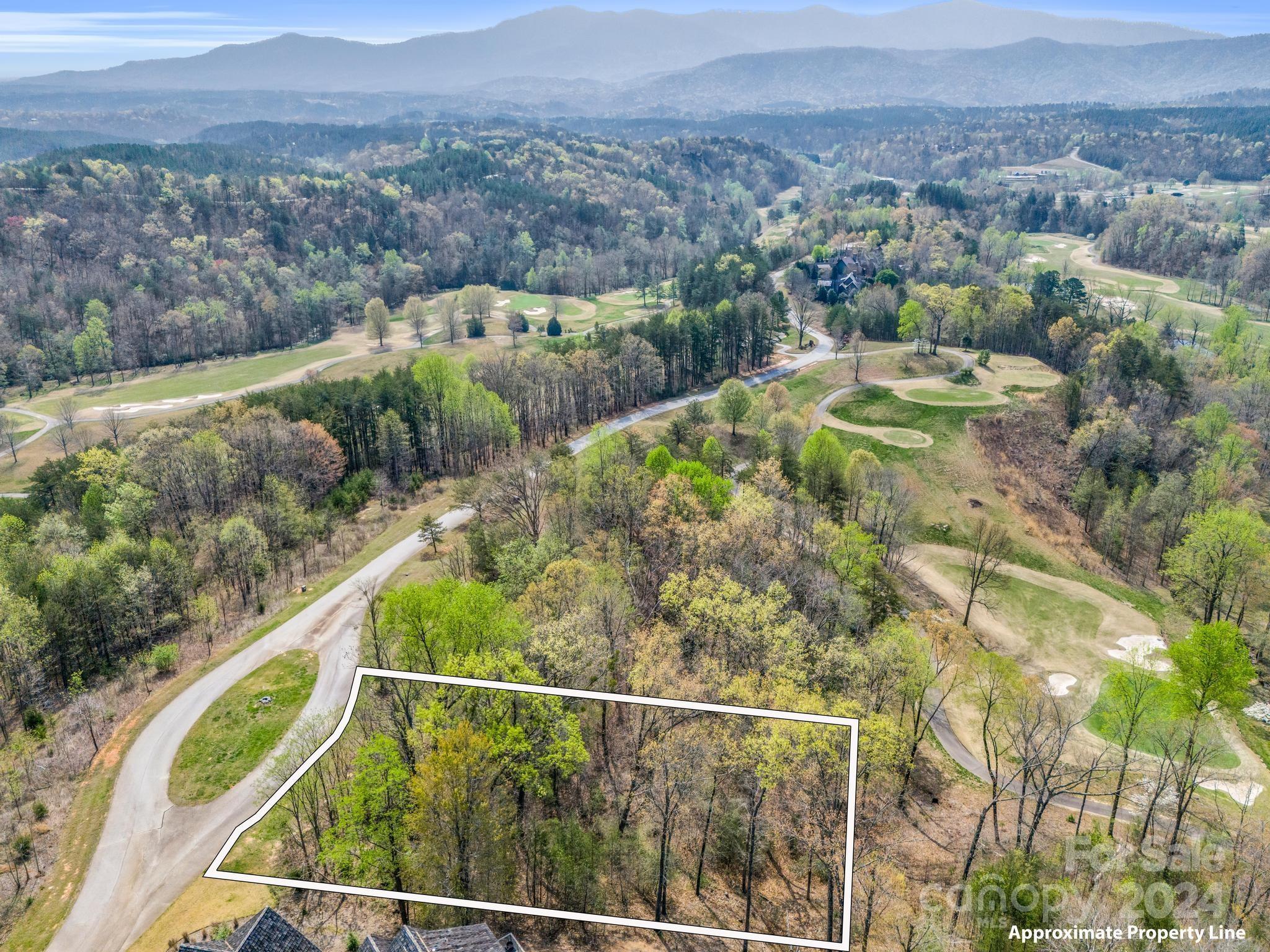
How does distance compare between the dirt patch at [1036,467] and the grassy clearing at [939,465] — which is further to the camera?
the dirt patch at [1036,467]

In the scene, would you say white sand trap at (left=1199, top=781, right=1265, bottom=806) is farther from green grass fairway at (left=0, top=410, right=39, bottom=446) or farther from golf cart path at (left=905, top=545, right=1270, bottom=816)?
green grass fairway at (left=0, top=410, right=39, bottom=446)

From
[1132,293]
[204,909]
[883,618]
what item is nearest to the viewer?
[204,909]

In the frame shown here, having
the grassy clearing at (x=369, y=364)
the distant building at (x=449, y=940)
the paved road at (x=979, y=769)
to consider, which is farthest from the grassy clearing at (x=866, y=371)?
the distant building at (x=449, y=940)

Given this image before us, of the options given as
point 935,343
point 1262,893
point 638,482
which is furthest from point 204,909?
point 935,343

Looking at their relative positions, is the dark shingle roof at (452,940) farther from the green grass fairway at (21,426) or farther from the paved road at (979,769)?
the green grass fairway at (21,426)

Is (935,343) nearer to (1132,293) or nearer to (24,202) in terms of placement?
(1132,293)

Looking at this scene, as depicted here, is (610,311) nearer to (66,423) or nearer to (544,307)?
(544,307)

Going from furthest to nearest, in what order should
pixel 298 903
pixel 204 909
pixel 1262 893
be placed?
1. pixel 1262 893
2. pixel 204 909
3. pixel 298 903
